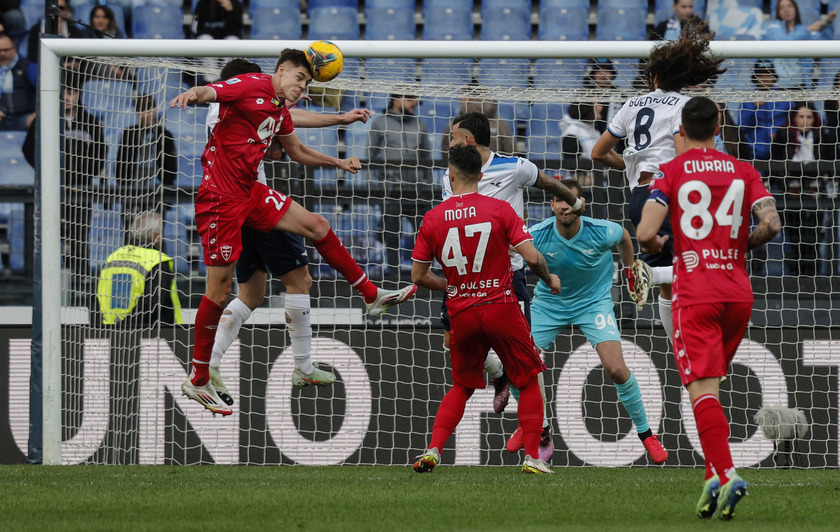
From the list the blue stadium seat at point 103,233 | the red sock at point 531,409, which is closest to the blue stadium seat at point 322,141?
the blue stadium seat at point 103,233

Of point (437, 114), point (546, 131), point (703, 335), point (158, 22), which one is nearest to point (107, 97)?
point (158, 22)

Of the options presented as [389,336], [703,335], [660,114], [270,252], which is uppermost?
[660,114]

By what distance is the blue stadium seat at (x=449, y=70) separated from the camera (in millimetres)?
8555

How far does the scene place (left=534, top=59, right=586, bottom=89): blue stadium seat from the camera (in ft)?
28.9

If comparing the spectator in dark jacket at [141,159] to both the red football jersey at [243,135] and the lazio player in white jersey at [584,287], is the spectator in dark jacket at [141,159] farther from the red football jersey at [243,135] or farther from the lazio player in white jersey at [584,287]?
the lazio player in white jersey at [584,287]

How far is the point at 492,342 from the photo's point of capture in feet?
19.7

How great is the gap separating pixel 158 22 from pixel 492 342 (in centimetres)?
837

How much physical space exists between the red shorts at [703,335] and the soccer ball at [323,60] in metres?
2.96

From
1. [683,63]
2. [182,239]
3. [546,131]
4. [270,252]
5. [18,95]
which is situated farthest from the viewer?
[18,95]

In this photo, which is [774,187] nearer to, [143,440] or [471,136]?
[471,136]

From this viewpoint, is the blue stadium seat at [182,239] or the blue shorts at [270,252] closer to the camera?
the blue shorts at [270,252]

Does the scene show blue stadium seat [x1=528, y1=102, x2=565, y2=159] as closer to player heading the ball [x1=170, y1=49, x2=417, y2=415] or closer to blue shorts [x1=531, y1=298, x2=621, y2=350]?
blue shorts [x1=531, y1=298, x2=621, y2=350]

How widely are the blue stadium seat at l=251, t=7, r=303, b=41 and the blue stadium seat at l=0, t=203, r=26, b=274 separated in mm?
4501

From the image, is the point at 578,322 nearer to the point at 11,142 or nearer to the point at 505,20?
the point at 505,20
